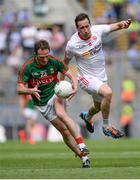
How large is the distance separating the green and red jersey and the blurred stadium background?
40.5 feet

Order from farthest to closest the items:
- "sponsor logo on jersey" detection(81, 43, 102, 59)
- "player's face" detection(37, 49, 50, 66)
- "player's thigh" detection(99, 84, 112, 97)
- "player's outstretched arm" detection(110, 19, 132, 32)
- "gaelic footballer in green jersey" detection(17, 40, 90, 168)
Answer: "sponsor logo on jersey" detection(81, 43, 102, 59) < "player's thigh" detection(99, 84, 112, 97) < "player's outstretched arm" detection(110, 19, 132, 32) < "gaelic footballer in green jersey" detection(17, 40, 90, 168) < "player's face" detection(37, 49, 50, 66)

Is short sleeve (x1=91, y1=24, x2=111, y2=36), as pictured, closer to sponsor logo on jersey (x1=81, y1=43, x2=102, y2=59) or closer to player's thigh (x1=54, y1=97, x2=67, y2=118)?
sponsor logo on jersey (x1=81, y1=43, x2=102, y2=59)

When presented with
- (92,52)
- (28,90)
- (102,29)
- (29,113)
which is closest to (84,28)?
(102,29)

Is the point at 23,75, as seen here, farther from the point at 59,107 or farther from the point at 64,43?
the point at 64,43

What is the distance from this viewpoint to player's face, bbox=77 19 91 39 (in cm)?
1784

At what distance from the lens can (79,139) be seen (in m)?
17.2

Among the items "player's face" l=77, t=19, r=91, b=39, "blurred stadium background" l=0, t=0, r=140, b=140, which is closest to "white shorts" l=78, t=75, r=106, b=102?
"player's face" l=77, t=19, r=91, b=39

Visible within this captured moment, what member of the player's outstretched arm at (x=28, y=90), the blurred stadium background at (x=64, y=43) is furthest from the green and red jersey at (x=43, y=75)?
the blurred stadium background at (x=64, y=43)

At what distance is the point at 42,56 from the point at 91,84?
1.90m

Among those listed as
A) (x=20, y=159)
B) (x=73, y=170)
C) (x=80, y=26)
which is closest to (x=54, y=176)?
(x=73, y=170)

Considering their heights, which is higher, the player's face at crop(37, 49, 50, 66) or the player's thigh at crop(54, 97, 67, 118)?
the player's face at crop(37, 49, 50, 66)

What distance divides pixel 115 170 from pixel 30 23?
1839 centimetres

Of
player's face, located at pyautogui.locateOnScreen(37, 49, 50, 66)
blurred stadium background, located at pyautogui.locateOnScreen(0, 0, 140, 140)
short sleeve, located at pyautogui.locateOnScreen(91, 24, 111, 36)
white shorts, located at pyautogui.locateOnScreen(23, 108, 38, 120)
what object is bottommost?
white shorts, located at pyautogui.locateOnScreen(23, 108, 38, 120)

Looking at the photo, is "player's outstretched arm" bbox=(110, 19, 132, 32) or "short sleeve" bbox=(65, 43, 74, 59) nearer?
"player's outstretched arm" bbox=(110, 19, 132, 32)
